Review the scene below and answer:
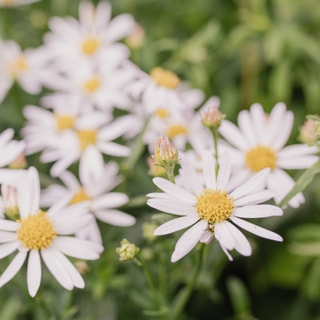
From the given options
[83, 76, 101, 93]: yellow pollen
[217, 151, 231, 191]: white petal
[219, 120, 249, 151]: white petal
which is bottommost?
[217, 151, 231, 191]: white petal

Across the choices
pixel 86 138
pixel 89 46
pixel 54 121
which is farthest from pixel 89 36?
pixel 86 138

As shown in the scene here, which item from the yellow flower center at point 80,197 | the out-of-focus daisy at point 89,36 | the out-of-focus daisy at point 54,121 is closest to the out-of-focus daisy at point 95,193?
the yellow flower center at point 80,197

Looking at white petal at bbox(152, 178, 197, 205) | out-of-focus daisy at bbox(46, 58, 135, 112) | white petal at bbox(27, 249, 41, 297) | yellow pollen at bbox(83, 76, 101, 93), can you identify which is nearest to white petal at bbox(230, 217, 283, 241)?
white petal at bbox(152, 178, 197, 205)

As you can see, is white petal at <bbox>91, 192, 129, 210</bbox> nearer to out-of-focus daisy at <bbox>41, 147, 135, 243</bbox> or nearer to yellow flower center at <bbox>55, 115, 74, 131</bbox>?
out-of-focus daisy at <bbox>41, 147, 135, 243</bbox>

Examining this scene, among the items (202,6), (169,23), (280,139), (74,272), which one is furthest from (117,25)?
(74,272)

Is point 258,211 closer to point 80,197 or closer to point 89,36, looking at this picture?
point 80,197

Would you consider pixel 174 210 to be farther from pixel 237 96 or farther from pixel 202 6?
pixel 202 6
